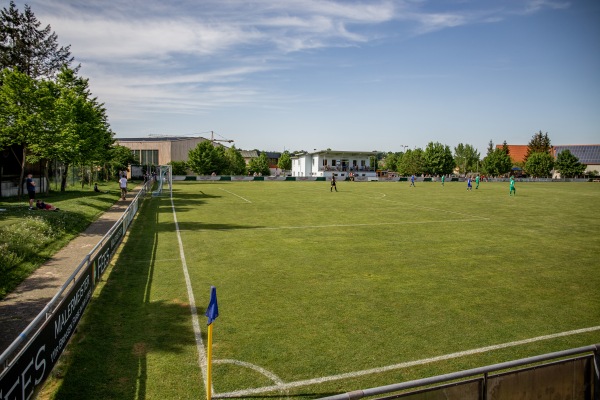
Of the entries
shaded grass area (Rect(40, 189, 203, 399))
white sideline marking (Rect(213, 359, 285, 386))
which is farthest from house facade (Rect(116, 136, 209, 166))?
white sideline marking (Rect(213, 359, 285, 386))

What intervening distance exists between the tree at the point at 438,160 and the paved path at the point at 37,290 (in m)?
104

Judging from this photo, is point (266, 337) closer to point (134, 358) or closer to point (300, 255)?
point (134, 358)

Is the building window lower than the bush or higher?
higher

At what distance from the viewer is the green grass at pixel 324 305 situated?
6.97 metres

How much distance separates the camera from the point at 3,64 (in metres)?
48.9

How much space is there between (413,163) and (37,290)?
11124cm

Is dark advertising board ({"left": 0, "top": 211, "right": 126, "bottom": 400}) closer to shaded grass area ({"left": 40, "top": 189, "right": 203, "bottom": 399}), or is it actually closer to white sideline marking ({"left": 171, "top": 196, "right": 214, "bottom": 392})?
shaded grass area ({"left": 40, "top": 189, "right": 203, "bottom": 399})

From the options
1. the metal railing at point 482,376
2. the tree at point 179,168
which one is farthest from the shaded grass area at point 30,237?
the tree at point 179,168

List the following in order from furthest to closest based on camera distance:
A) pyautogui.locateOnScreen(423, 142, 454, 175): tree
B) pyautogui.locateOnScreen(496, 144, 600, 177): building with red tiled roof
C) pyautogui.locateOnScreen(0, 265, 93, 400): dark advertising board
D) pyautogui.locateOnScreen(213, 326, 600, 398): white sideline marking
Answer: pyautogui.locateOnScreen(496, 144, 600, 177): building with red tiled roof, pyautogui.locateOnScreen(423, 142, 454, 175): tree, pyautogui.locateOnScreen(213, 326, 600, 398): white sideline marking, pyautogui.locateOnScreen(0, 265, 93, 400): dark advertising board

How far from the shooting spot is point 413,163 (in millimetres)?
114125

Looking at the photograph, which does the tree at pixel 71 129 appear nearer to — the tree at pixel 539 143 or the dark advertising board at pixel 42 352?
the dark advertising board at pixel 42 352

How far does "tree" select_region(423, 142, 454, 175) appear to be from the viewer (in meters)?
111

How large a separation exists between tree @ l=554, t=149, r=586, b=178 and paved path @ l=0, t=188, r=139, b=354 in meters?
125

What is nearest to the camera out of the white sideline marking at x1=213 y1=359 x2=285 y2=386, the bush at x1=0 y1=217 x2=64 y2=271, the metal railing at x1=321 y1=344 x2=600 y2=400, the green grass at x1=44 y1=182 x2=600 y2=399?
the metal railing at x1=321 y1=344 x2=600 y2=400
